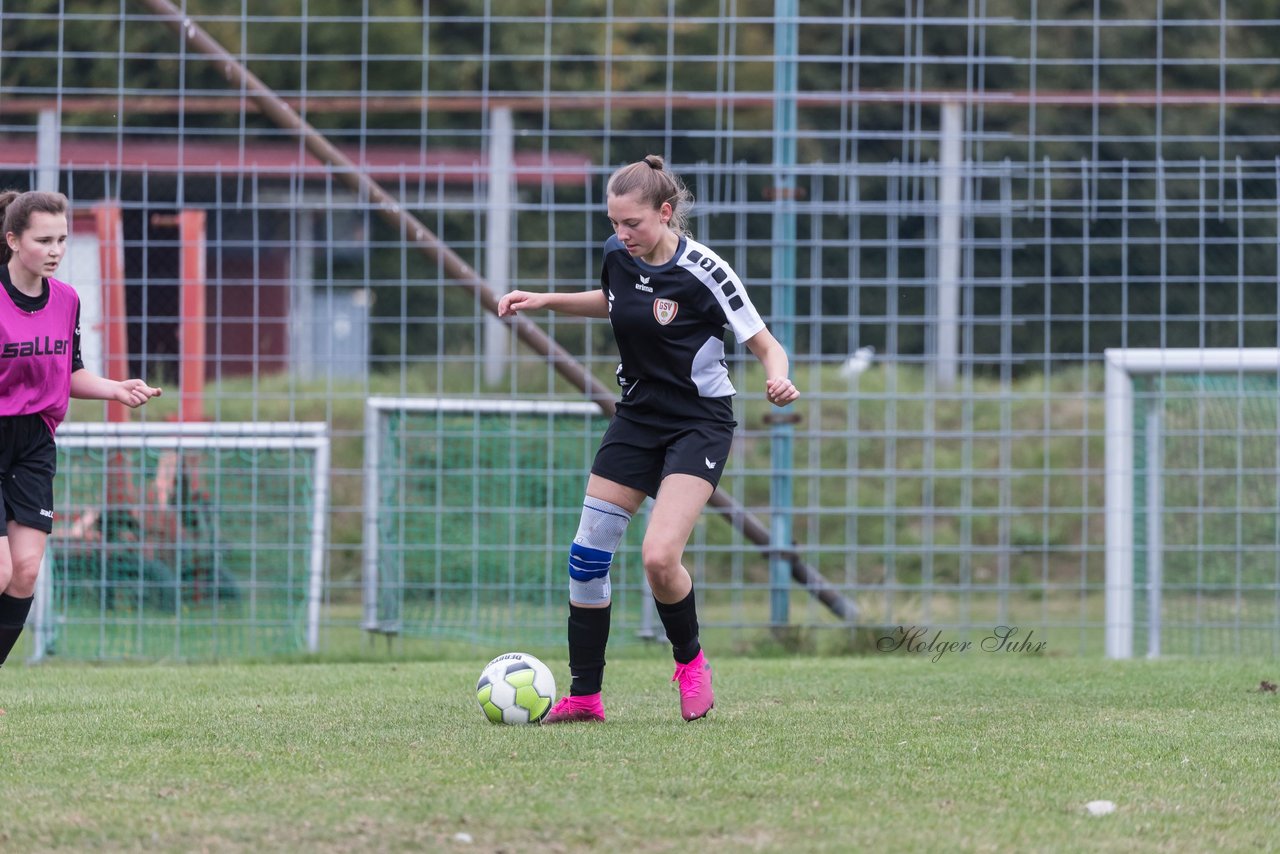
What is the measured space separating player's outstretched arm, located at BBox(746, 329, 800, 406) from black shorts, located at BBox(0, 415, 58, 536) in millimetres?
2250

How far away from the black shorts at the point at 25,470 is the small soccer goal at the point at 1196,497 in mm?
5273

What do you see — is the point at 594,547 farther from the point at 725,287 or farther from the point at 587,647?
the point at 725,287

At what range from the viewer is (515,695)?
16.1ft

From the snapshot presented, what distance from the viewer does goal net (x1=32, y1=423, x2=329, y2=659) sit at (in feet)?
26.8

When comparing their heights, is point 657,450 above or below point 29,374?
below

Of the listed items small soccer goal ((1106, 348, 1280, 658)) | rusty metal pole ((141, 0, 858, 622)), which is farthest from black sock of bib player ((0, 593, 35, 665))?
small soccer goal ((1106, 348, 1280, 658))

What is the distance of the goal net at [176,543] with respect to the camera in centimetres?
816

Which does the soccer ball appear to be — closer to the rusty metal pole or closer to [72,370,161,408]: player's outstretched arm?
[72,370,161,408]: player's outstretched arm

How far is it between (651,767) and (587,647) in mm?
1050

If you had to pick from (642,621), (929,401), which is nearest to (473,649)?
(642,621)

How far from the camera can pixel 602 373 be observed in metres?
13.6

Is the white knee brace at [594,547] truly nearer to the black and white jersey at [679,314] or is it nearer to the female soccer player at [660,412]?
the female soccer player at [660,412]

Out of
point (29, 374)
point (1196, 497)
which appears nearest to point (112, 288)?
point (29, 374)

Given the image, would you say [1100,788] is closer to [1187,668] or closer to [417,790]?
[417,790]
